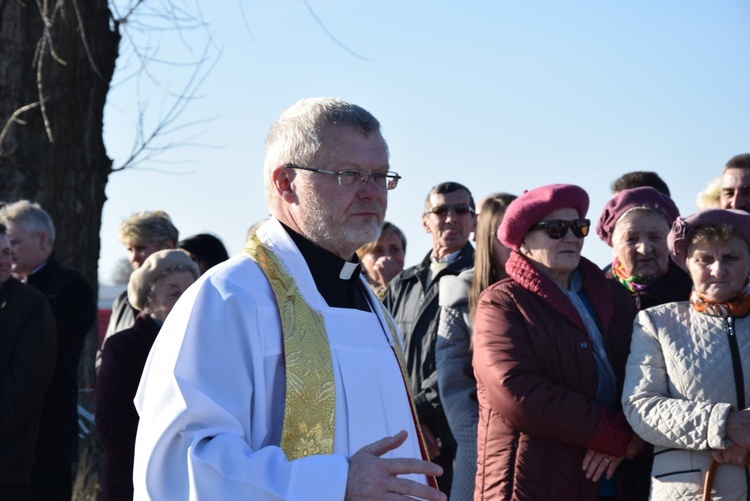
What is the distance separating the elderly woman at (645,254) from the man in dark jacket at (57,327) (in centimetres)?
338

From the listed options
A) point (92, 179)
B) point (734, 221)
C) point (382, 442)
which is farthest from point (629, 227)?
point (92, 179)

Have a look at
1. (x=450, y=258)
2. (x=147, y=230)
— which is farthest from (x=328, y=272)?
(x=147, y=230)

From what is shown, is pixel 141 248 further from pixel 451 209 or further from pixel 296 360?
pixel 296 360

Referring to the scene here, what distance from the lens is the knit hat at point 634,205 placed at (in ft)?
17.7

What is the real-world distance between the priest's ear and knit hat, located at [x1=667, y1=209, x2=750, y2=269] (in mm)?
2118

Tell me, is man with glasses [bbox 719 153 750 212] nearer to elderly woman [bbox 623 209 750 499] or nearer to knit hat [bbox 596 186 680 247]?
knit hat [bbox 596 186 680 247]

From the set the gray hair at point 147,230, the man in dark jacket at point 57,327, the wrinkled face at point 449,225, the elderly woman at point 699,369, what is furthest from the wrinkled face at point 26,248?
the elderly woman at point 699,369

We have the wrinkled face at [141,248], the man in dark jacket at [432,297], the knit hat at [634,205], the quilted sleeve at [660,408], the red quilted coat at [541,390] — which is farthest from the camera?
the wrinkled face at [141,248]

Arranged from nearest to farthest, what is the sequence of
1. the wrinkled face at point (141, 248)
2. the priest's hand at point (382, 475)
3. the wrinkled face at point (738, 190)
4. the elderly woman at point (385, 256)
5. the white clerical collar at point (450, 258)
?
the priest's hand at point (382, 475)
the wrinkled face at point (738, 190)
the white clerical collar at point (450, 258)
the wrinkled face at point (141, 248)
the elderly woman at point (385, 256)

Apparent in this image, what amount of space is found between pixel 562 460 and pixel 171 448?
2231 mm

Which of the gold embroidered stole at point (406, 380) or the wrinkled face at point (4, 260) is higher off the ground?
the wrinkled face at point (4, 260)

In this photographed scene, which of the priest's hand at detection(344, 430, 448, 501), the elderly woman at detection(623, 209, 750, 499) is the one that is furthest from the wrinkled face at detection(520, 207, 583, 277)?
the priest's hand at detection(344, 430, 448, 501)

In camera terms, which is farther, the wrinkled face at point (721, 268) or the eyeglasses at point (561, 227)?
the eyeglasses at point (561, 227)

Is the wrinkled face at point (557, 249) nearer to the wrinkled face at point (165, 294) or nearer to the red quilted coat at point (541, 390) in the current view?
the red quilted coat at point (541, 390)
